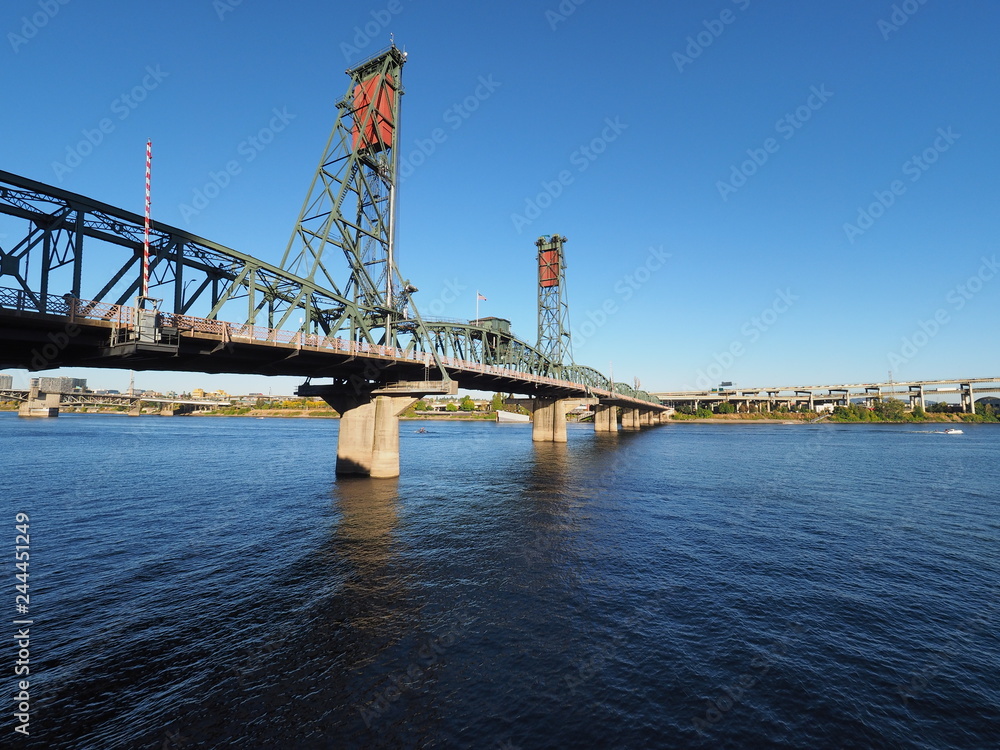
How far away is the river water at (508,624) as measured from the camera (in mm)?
11398

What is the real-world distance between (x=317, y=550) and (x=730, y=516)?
28.3 metres

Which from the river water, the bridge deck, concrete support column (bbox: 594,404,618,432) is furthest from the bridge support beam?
the river water

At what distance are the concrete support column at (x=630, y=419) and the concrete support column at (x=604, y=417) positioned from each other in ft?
86.4

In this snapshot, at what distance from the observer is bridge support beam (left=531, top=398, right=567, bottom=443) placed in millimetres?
104875

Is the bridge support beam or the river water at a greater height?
the bridge support beam

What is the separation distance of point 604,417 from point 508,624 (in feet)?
471

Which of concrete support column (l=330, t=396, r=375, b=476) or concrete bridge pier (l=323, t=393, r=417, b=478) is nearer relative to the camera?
concrete bridge pier (l=323, t=393, r=417, b=478)

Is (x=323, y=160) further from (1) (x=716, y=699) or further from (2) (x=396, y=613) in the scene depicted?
(1) (x=716, y=699)

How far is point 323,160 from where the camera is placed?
5156 cm

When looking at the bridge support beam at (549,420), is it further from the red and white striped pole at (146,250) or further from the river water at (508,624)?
the red and white striped pole at (146,250)

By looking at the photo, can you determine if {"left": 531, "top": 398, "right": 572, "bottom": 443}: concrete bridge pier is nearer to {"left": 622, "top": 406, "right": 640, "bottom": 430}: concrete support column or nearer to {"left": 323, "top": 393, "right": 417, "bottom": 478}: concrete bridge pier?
{"left": 323, "top": 393, "right": 417, "bottom": 478}: concrete bridge pier

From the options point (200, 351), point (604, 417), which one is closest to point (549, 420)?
point (604, 417)

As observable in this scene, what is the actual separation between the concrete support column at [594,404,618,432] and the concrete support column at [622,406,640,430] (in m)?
26.3

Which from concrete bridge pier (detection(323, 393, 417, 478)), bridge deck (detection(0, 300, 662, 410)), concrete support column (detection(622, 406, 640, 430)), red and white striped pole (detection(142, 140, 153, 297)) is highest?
red and white striped pole (detection(142, 140, 153, 297))
